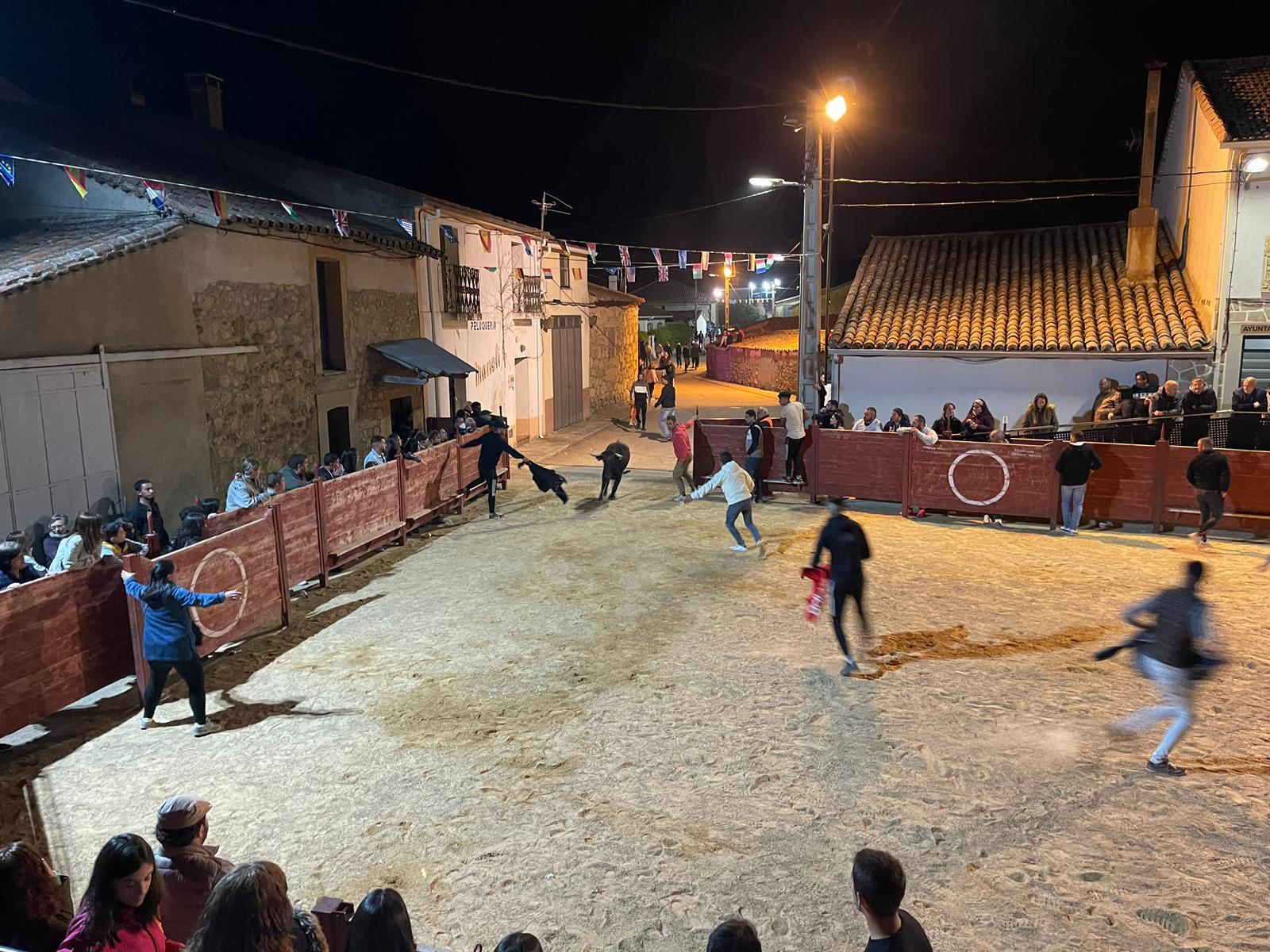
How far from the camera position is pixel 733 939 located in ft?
9.83

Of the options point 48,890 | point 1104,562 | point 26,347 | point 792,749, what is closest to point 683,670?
point 792,749

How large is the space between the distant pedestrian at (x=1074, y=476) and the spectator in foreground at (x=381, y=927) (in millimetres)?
13073

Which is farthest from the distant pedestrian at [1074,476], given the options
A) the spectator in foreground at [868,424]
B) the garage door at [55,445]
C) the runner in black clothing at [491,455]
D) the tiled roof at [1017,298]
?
the garage door at [55,445]

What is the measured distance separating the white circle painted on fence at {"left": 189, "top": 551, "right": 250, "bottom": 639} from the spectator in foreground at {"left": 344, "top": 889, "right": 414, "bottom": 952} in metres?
6.46

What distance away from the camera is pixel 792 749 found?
713 centimetres

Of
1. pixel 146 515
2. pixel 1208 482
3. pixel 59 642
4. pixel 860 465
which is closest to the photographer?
pixel 59 642

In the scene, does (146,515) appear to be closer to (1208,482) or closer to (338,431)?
(338,431)

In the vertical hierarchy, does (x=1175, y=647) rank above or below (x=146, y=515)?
below

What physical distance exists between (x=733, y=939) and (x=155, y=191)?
1278 cm

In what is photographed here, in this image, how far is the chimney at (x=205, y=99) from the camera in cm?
2072

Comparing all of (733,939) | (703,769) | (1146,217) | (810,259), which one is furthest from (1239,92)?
(733,939)

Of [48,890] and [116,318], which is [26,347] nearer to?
[116,318]

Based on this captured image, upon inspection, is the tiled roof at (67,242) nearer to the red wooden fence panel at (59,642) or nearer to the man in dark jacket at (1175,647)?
the red wooden fence panel at (59,642)

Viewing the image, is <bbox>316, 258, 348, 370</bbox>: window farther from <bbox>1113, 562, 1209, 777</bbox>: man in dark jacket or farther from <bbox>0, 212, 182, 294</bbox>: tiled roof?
<bbox>1113, 562, 1209, 777</bbox>: man in dark jacket
